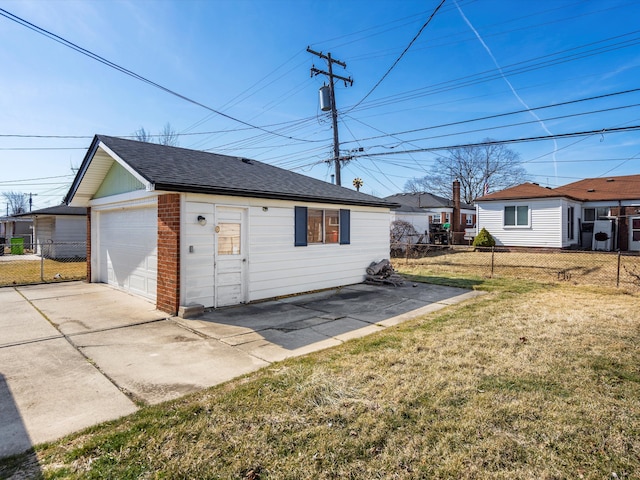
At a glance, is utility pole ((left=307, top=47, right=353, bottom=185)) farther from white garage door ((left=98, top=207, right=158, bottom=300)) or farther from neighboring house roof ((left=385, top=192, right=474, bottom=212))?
neighboring house roof ((left=385, top=192, right=474, bottom=212))

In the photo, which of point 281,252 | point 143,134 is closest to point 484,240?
point 281,252

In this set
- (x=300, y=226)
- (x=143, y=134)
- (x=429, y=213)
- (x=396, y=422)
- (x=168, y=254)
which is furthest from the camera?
(x=143, y=134)

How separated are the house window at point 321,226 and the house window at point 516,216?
13.8m

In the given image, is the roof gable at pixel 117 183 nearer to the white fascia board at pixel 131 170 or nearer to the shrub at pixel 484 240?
the white fascia board at pixel 131 170

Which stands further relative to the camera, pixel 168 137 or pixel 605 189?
pixel 168 137

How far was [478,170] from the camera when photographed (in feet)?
137

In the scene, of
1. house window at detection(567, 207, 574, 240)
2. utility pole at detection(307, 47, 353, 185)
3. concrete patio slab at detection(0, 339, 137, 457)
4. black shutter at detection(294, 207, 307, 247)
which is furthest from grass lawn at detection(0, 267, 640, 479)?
house window at detection(567, 207, 574, 240)

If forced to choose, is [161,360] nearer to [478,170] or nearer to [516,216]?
[516,216]

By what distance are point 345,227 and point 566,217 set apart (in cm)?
1538

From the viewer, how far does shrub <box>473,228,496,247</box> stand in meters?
19.5

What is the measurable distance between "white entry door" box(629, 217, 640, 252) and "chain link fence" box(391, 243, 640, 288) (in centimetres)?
347

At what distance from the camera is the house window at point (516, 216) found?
758 inches

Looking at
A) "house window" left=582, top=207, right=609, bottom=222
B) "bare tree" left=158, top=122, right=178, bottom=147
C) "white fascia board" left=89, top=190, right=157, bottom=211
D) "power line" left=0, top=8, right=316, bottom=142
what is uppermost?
"bare tree" left=158, top=122, right=178, bottom=147

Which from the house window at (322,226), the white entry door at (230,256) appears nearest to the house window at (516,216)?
the house window at (322,226)
